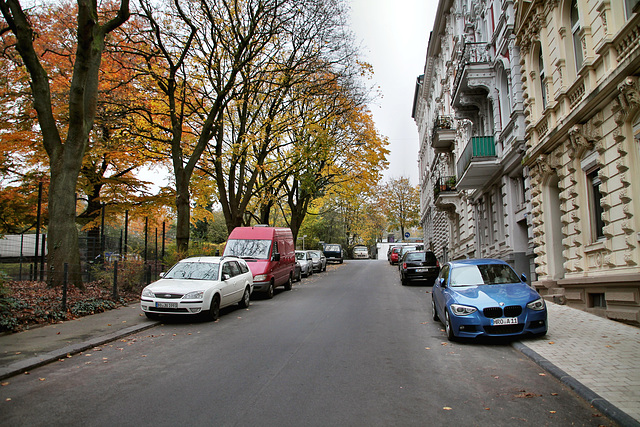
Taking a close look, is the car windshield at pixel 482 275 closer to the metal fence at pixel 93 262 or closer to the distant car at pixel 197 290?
the distant car at pixel 197 290

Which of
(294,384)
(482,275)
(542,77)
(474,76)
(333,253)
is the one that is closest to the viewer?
(294,384)

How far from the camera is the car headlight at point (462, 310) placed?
8.26m

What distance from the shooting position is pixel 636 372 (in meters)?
5.87

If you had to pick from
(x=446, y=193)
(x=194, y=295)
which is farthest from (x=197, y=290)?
(x=446, y=193)

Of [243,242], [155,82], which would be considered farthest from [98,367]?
[155,82]

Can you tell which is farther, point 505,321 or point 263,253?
point 263,253

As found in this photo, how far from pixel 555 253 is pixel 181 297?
35.2 ft

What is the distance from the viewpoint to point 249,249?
58.2 ft

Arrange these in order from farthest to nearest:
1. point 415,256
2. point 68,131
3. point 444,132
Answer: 1. point 444,132
2. point 415,256
3. point 68,131

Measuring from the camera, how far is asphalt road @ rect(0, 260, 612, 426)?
15.2 ft

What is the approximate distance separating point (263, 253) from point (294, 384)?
470 inches

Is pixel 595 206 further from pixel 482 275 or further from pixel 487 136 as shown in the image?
pixel 487 136

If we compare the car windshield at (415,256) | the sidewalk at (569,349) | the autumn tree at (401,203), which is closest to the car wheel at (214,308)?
the sidewalk at (569,349)

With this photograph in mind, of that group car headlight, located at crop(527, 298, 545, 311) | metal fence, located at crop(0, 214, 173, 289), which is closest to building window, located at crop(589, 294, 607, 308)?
car headlight, located at crop(527, 298, 545, 311)
